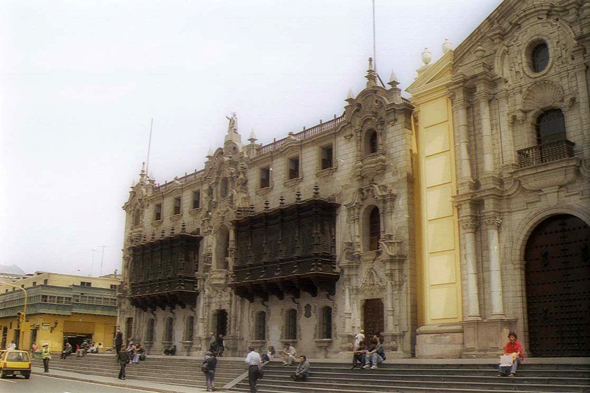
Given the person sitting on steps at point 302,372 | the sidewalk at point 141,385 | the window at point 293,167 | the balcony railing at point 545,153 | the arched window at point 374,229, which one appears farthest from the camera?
the window at point 293,167

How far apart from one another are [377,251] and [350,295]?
2.70m

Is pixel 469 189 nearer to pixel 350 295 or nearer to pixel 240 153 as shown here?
pixel 350 295

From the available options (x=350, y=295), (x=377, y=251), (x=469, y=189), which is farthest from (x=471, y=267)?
(x=350, y=295)

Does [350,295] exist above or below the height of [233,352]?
above

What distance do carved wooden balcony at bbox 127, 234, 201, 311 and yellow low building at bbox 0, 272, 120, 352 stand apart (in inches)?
801

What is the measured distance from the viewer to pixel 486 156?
24.1 metres

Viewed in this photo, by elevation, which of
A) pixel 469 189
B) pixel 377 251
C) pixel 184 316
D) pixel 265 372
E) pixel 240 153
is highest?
pixel 240 153

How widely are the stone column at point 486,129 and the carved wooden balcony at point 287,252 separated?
9.05m

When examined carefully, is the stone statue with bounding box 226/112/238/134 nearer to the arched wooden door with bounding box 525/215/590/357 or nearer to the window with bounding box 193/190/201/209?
the window with bounding box 193/190/201/209

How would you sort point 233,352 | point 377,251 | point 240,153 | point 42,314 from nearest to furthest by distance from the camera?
point 377,251 → point 233,352 → point 240,153 → point 42,314

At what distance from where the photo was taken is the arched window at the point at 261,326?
34.7 m

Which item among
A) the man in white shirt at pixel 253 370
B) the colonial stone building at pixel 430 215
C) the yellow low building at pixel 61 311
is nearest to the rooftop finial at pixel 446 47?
the colonial stone building at pixel 430 215

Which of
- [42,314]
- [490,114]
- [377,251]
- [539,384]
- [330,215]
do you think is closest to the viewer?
[539,384]

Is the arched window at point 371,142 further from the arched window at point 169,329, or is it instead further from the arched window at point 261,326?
the arched window at point 169,329
